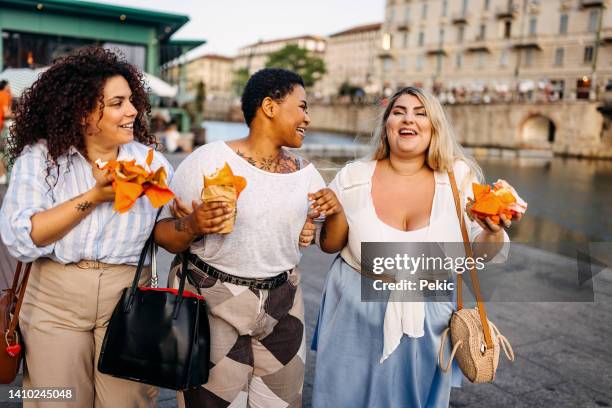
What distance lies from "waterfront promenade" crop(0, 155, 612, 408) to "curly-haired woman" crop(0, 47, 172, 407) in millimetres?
1277

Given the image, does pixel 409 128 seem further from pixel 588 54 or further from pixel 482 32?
pixel 482 32

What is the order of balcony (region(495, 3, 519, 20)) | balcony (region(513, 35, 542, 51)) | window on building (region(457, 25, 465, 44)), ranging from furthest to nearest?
window on building (region(457, 25, 465, 44))
balcony (region(495, 3, 519, 20))
balcony (region(513, 35, 542, 51))

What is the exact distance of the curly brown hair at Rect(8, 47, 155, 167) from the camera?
86.0 inches

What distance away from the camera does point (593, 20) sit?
1917 inches

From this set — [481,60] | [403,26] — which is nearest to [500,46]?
[481,60]

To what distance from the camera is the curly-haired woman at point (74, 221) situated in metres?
2.10

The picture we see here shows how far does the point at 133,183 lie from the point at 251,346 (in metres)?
0.89

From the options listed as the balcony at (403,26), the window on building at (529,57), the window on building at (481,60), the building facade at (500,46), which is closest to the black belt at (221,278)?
the building facade at (500,46)

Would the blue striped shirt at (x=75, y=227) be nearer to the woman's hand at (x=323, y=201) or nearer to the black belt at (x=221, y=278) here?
the black belt at (x=221, y=278)

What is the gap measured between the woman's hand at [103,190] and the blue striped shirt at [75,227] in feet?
0.48

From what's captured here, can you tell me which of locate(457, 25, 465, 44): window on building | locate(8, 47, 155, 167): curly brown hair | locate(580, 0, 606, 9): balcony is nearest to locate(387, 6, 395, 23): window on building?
locate(457, 25, 465, 44): window on building

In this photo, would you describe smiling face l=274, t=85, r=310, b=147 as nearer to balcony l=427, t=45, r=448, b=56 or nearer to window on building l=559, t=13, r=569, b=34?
window on building l=559, t=13, r=569, b=34

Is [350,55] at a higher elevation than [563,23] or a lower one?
higher

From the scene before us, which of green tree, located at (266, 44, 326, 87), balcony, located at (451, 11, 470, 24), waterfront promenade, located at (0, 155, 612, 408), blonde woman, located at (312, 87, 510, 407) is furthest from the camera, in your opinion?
green tree, located at (266, 44, 326, 87)
